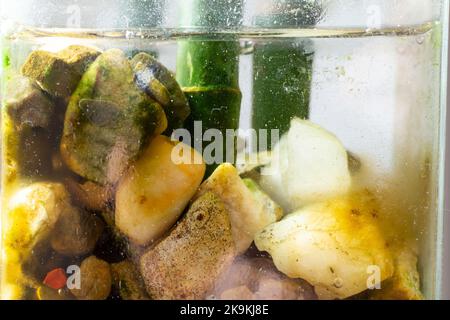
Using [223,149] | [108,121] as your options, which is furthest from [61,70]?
[223,149]

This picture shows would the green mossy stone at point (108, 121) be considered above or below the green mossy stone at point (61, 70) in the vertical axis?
below

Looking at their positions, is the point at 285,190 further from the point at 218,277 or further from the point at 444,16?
the point at 444,16

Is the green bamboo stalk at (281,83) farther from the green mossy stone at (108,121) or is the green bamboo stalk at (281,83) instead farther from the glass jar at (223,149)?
the green mossy stone at (108,121)

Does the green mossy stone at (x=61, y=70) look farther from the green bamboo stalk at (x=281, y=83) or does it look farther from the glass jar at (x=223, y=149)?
the green bamboo stalk at (x=281, y=83)

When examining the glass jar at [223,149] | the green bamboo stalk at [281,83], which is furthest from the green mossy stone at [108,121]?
the green bamboo stalk at [281,83]

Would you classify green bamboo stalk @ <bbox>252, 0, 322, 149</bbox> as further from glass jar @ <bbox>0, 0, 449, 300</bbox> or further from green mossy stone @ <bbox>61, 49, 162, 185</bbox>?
green mossy stone @ <bbox>61, 49, 162, 185</bbox>

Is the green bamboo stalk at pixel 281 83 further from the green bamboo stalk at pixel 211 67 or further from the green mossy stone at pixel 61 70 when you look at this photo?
the green mossy stone at pixel 61 70

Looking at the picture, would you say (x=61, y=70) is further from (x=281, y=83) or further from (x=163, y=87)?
(x=281, y=83)

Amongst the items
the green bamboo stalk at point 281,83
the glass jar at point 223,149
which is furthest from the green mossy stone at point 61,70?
the green bamboo stalk at point 281,83
